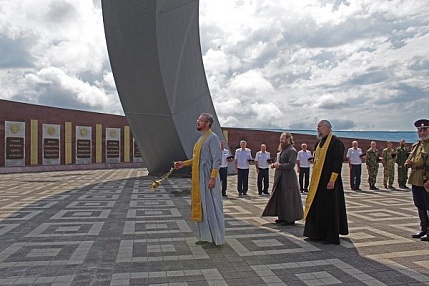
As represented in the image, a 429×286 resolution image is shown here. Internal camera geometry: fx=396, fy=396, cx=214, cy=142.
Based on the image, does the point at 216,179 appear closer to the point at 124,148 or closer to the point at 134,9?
the point at 134,9

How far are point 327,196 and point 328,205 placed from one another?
0.11 m

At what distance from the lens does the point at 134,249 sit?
436 centimetres

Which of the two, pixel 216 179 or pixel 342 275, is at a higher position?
pixel 216 179

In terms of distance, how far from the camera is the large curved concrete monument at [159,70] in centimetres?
1176

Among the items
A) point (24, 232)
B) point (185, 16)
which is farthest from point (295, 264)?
point (185, 16)

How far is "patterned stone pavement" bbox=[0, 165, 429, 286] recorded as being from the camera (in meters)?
3.41

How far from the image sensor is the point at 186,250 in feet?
14.2

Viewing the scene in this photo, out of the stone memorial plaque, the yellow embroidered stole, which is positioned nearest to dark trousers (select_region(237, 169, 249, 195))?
the yellow embroidered stole

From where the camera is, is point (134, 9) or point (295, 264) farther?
point (134, 9)

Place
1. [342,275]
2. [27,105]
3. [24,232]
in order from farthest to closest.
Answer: [27,105] → [24,232] → [342,275]

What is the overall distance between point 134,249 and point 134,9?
8950 millimetres

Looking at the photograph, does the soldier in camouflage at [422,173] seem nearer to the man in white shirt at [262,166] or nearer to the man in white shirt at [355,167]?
the man in white shirt at [262,166]

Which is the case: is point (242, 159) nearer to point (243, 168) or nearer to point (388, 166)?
point (243, 168)

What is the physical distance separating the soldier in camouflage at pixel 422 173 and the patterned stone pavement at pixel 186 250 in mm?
272
